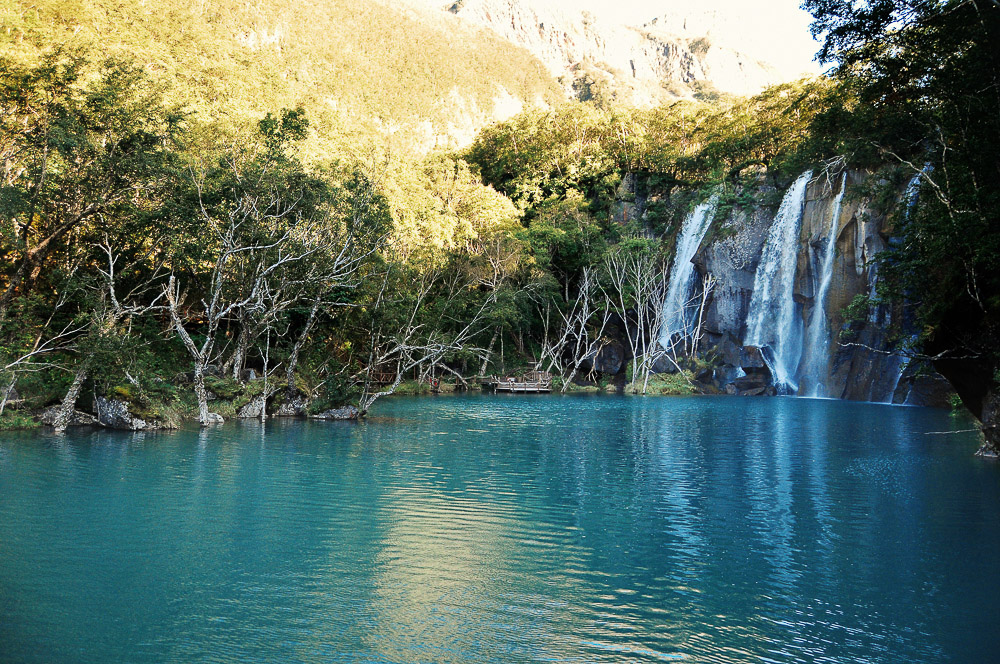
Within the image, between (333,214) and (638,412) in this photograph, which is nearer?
(333,214)

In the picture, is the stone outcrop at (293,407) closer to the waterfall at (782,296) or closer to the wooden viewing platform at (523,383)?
the wooden viewing platform at (523,383)

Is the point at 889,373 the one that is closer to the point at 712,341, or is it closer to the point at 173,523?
the point at 712,341

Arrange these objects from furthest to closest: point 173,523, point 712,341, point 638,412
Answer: point 712,341
point 638,412
point 173,523

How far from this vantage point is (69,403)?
58.2 feet

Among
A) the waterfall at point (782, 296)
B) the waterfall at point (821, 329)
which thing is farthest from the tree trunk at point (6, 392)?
the waterfall at point (782, 296)

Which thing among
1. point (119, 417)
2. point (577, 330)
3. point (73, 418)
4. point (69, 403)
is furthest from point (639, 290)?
point (69, 403)

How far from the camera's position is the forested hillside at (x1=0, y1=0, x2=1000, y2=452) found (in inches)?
556

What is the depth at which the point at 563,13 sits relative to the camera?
5448 inches

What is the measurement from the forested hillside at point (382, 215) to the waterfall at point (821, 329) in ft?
2.49

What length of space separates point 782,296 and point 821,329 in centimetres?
322

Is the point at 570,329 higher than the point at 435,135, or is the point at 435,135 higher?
the point at 435,135

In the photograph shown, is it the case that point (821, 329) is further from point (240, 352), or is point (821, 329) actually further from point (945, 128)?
point (240, 352)

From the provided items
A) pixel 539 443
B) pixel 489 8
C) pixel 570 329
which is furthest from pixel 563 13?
pixel 539 443

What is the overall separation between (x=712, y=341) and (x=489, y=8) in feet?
351
